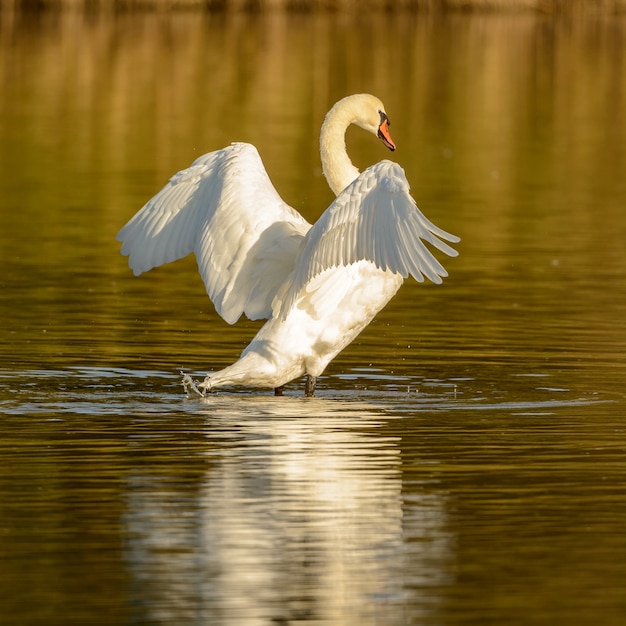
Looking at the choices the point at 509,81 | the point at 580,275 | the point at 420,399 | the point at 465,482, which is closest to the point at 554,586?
the point at 465,482

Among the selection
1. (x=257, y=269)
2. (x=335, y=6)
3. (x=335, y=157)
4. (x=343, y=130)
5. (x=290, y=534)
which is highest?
(x=335, y=6)

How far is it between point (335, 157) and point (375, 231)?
2170 mm

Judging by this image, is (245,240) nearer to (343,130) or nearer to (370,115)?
(343,130)

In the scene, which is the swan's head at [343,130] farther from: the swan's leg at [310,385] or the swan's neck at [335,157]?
the swan's leg at [310,385]

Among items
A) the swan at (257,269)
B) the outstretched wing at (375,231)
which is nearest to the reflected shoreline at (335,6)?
the swan at (257,269)

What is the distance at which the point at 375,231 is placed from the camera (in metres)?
9.08

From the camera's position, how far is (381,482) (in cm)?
813

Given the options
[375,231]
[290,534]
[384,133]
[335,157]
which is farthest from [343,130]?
[290,534]

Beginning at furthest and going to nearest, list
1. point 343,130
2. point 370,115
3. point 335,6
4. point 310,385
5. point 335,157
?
point 335,6 → point 370,115 → point 343,130 → point 335,157 → point 310,385

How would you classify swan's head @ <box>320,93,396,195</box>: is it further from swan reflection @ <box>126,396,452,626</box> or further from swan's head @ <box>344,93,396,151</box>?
swan reflection @ <box>126,396,452,626</box>

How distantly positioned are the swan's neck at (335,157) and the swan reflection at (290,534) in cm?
220

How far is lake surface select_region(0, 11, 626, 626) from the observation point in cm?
657

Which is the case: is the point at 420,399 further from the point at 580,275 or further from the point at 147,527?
the point at 580,275

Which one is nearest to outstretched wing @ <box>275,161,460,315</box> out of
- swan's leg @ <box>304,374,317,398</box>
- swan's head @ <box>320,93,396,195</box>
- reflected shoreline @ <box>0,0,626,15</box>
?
swan's leg @ <box>304,374,317,398</box>
